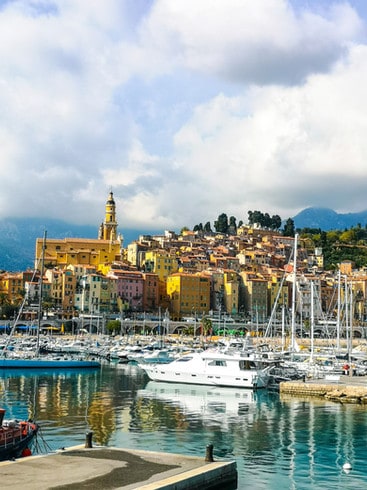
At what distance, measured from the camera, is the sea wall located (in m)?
33.5

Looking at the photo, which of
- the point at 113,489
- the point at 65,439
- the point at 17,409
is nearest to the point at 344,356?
the point at 17,409

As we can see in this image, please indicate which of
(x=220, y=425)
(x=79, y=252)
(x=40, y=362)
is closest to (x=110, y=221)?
(x=79, y=252)

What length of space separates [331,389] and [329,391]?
0.16 metres

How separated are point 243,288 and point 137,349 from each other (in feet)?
184

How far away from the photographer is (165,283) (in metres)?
124

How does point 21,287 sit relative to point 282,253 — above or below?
below

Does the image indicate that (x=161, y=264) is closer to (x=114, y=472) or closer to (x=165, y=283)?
(x=165, y=283)

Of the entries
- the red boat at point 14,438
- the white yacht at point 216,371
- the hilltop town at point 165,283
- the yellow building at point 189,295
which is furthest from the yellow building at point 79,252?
the red boat at point 14,438

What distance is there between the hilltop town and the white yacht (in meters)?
55.0

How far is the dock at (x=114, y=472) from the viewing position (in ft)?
44.0

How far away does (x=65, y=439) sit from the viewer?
23.1 metres

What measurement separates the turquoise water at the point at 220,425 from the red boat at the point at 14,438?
2.46 m

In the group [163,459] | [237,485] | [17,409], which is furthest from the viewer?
[17,409]

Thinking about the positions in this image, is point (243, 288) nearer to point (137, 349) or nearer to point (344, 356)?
point (137, 349)
